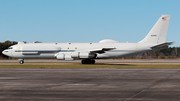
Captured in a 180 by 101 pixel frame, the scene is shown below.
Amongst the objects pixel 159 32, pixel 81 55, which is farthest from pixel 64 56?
pixel 159 32

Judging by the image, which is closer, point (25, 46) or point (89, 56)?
point (89, 56)

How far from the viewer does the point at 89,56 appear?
41.5 metres

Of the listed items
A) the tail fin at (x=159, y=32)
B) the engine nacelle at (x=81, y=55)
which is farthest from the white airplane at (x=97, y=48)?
the engine nacelle at (x=81, y=55)

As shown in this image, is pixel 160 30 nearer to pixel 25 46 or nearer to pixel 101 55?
pixel 101 55

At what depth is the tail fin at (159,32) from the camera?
43.5 meters

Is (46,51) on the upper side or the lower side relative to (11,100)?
upper

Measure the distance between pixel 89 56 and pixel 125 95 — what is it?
31067 mm

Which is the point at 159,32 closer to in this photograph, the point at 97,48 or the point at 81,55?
the point at 97,48

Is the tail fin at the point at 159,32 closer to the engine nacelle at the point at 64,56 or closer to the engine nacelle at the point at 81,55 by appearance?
the engine nacelle at the point at 81,55

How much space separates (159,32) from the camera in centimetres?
4425

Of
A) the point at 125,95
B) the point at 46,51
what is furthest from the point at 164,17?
the point at 125,95

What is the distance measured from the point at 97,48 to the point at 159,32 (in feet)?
44.1

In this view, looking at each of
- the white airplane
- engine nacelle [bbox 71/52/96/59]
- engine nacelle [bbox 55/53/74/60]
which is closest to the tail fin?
the white airplane

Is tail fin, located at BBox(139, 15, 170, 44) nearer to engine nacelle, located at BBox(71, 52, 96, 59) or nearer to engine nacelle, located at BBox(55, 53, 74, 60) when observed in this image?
engine nacelle, located at BBox(71, 52, 96, 59)
